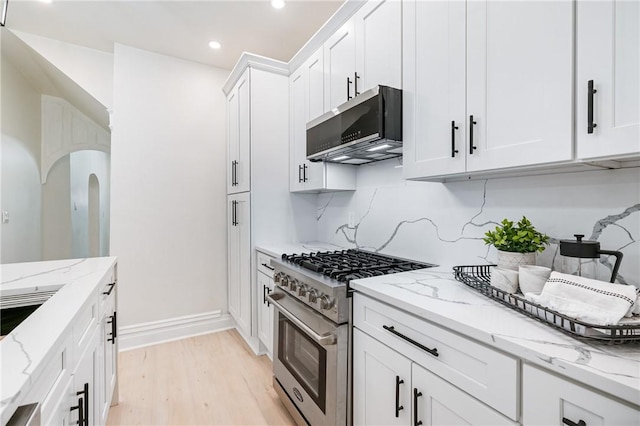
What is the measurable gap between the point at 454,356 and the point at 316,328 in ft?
2.41

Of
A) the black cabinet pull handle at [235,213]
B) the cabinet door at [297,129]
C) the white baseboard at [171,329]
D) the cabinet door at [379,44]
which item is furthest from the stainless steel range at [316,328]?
the white baseboard at [171,329]

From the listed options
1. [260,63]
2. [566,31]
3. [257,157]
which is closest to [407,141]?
[566,31]

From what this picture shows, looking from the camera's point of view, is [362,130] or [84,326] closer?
[84,326]

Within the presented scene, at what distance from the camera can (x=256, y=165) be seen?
2.67 meters

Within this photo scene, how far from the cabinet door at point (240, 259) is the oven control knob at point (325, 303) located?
1.35m

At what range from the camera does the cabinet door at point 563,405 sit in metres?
0.62

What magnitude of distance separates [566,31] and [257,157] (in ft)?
7.21

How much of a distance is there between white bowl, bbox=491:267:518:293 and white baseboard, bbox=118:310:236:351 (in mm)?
2852

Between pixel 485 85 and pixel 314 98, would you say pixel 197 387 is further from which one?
pixel 485 85

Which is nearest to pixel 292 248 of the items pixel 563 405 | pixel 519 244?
pixel 519 244

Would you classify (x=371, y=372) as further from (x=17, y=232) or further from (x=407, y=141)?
(x=17, y=232)

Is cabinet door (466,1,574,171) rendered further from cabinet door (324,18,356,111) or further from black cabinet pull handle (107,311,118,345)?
black cabinet pull handle (107,311,118,345)

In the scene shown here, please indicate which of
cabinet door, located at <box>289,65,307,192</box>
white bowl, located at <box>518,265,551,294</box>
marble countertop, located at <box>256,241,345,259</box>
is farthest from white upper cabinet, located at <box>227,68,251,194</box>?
white bowl, located at <box>518,265,551,294</box>

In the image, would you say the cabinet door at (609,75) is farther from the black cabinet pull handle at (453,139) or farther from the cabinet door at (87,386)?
the cabinet door at (87,386)
